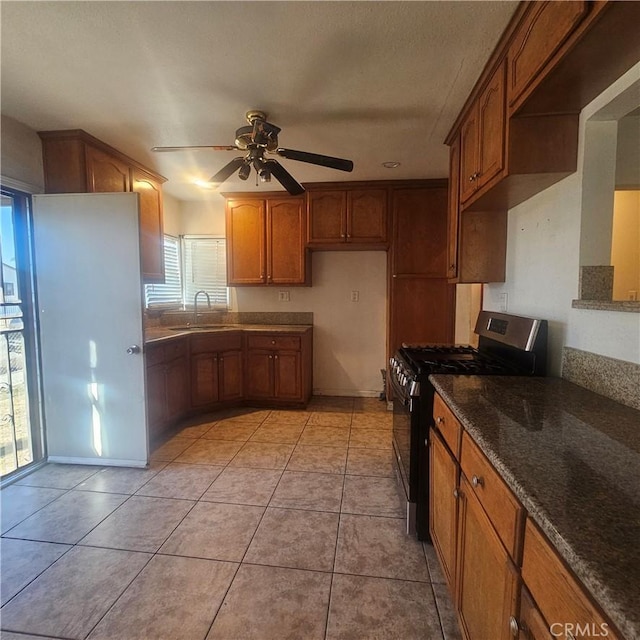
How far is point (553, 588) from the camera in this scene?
2.02ft

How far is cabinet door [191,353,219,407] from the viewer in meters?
3.39

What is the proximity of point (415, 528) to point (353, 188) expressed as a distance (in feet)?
10.00

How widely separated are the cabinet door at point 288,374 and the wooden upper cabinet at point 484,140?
7.36ft

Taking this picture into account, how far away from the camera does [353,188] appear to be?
3523mm

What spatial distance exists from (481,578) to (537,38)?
72.6 inches

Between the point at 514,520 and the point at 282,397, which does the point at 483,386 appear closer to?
the point at 514,520

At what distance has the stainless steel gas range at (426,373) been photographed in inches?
63.1

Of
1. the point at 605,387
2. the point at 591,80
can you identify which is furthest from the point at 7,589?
the point at 591,80

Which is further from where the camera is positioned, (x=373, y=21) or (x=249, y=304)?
(x=249, y=304)

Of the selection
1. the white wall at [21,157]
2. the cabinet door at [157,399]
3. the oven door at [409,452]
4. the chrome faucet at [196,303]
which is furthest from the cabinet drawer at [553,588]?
the chrome faucet at [196,303]

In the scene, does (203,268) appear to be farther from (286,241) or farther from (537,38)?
(537,38)

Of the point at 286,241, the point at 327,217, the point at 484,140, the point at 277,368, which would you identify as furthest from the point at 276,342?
the point at 484,140

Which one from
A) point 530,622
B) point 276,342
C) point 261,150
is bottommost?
point 530,622

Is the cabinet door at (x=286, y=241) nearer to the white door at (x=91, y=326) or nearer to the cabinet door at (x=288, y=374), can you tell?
the cabinet door at (x=288, y=374)
